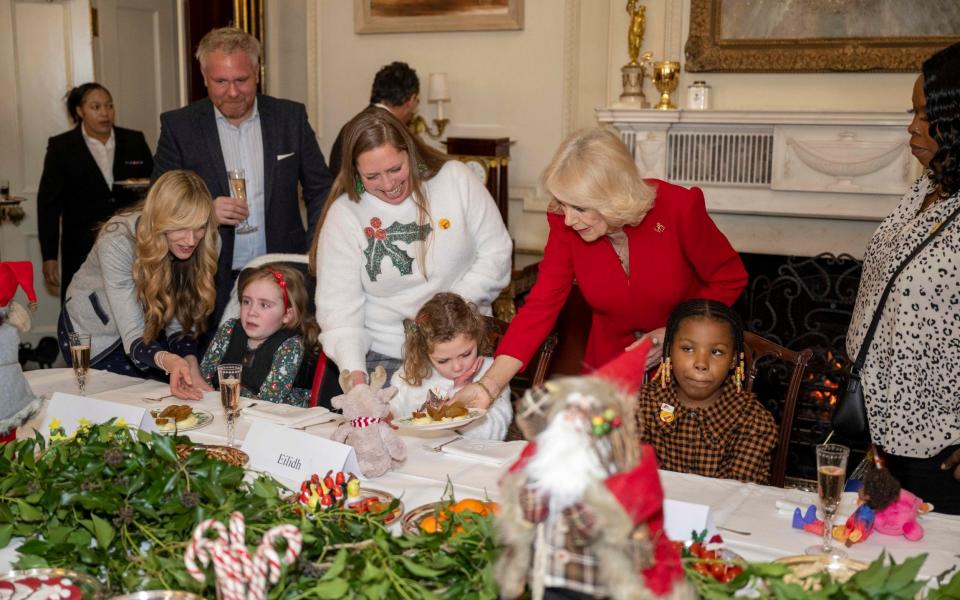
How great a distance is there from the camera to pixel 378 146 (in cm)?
265

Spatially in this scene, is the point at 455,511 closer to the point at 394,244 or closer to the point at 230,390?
the point at 230,390

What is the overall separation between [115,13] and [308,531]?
5.69 m

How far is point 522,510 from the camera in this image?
1.11 metres

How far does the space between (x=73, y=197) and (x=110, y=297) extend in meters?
2.68

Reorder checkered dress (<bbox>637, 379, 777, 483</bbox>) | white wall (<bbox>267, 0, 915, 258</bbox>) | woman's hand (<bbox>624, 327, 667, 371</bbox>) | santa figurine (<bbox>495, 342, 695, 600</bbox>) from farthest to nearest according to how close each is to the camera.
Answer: white wall (<bbox>267, 0, 915, 258</bbox>), woman's hand (<bbox>624, 327, 667, 371</bbox>), checkered dress (<bbox>637, 379, 777, 483</bbox>), santa figurine (<bbox>495, 342, 695, 600</bbox>)

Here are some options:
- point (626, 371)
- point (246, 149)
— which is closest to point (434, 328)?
point (246, 149)

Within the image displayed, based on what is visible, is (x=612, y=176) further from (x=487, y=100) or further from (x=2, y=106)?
(x=2, y=106)

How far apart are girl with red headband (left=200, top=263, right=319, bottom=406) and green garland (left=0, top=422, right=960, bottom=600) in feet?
3.69

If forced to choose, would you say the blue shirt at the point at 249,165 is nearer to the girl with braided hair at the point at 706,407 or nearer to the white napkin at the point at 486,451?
the white napkin at the point at 486,451

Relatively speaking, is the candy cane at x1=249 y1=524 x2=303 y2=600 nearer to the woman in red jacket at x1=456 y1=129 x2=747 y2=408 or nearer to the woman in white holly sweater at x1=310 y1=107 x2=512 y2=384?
the woman in red jacket at x1=456 y1=129 x2=747 y2=408

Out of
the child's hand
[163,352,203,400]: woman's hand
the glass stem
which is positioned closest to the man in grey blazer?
[163,352,203,400]: woman's hand

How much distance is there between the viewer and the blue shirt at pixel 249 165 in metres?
3.70

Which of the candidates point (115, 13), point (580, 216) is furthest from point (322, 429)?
point (115, 13)

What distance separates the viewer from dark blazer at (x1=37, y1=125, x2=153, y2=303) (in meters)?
5.38
